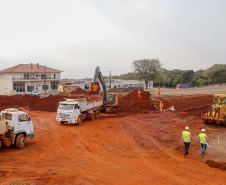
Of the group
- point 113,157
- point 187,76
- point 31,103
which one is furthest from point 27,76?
point 187,76

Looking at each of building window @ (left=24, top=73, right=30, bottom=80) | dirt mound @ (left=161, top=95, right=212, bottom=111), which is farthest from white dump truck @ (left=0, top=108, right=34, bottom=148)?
building window @ (left=24, top=73, right=30, bottom=80)

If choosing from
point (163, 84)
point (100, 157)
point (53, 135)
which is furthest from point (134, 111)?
point (163, 84)

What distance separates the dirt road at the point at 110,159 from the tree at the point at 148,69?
5259cm

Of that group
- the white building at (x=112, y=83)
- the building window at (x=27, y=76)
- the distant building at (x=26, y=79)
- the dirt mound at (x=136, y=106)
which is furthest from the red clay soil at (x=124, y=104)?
the white building at (x=112, y=83)

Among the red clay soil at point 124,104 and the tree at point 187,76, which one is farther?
the tree at point 187,76

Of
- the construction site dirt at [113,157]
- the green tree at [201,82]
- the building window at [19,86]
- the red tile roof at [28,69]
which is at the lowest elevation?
the construction site dirt at [113,157]

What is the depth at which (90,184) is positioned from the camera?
8.81m

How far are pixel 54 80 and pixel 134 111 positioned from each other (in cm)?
4085

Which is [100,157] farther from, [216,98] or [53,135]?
[216,98]

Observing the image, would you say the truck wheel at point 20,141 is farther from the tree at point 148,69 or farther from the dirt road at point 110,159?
the tree at point 148,69

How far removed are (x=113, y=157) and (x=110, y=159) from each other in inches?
15.7

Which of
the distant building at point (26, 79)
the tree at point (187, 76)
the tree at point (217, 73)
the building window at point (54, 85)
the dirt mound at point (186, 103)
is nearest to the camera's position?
the dirt mound at point (186, 103)

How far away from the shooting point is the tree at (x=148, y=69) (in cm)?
7069

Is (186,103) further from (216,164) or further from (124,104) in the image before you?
(216,164)
